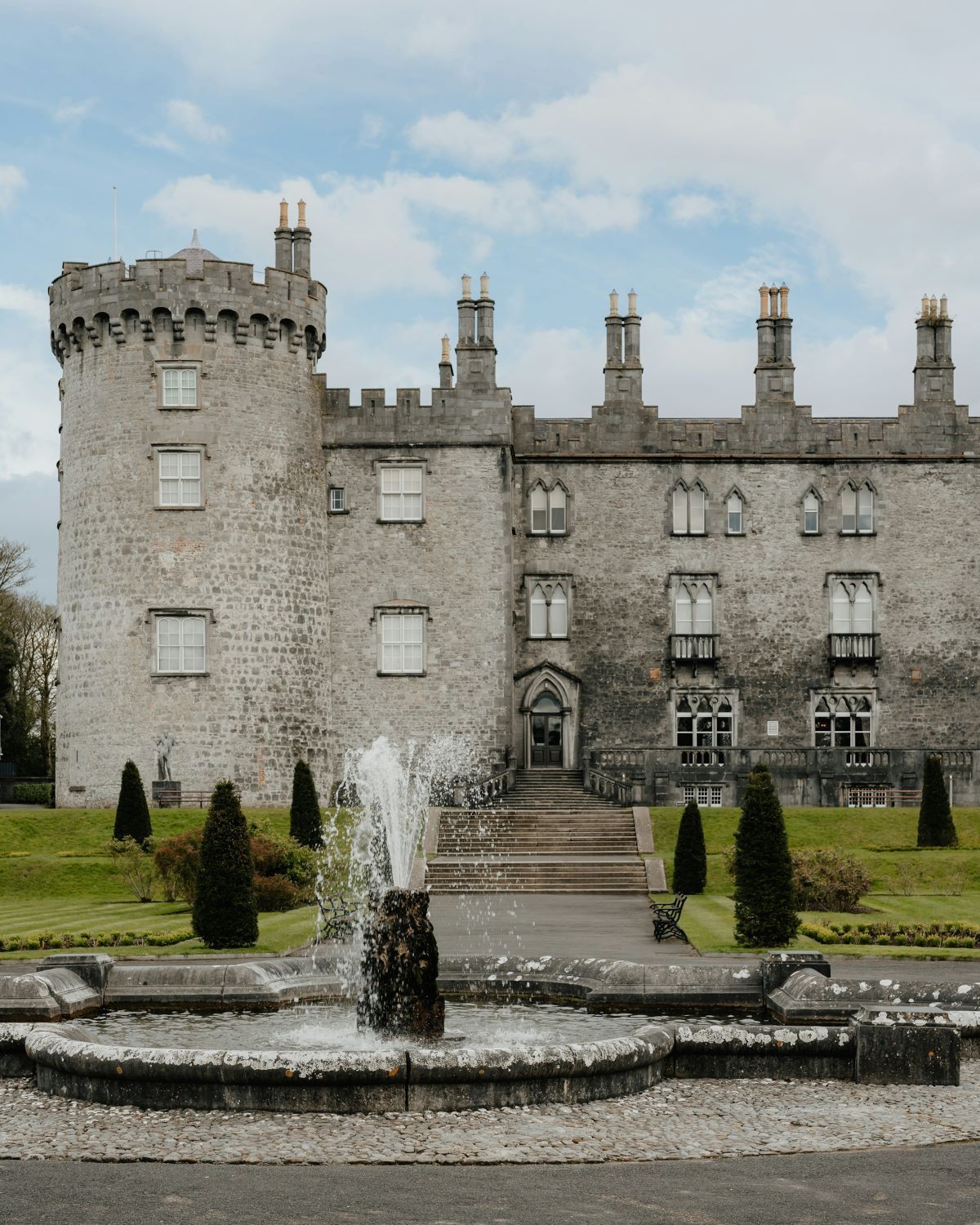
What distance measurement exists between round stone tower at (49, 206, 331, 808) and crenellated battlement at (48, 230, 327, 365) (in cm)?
5

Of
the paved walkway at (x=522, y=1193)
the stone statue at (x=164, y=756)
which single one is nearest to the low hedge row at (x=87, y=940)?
the paved walkway at (x=522, y=1193)

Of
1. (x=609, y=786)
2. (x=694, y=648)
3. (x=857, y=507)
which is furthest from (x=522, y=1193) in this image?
(x=857, y=507)

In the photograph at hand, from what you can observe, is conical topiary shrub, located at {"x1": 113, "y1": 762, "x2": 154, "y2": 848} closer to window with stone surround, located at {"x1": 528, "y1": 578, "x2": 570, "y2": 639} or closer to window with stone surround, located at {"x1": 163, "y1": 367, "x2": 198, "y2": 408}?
window with stone surround, located at {"x1": 163, "y1": 367, "x2": 198, "y2": 408}

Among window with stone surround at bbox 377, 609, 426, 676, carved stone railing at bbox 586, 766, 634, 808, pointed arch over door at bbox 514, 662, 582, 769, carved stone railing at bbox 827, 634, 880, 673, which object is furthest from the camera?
pointed arch over door at bbox 514, 662, 582, 769

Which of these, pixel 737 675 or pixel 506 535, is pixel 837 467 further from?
pixel 506 535

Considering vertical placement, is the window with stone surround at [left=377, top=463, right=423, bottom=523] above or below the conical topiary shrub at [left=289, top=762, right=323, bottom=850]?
above

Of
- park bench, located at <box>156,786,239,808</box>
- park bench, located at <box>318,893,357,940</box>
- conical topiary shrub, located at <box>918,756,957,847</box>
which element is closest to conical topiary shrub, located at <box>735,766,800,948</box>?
park bench, located at <box>318,893,357,940</box>

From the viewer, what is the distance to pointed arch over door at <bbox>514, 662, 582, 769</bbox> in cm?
4562

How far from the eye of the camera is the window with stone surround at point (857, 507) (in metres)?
46.0

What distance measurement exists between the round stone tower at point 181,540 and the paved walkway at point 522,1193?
31534 millimetres

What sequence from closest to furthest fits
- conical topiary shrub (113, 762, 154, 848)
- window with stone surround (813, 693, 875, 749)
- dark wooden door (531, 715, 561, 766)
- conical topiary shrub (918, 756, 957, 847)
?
conical topiary shrub (918, 756, 957, 847) < conical topiary shrub (113, 762, 154, 848) < window with stone surround (813, 693, 875, 749) < dark wooden door (531, 715, 561, 766)

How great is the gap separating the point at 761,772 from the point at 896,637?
2287cm

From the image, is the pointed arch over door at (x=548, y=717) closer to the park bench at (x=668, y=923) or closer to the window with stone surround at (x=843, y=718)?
the window with stone surround at (x=843, y=718)

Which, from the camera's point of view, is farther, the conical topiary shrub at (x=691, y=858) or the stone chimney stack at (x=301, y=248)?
the stone chimney stack at (x=301, y=248)
